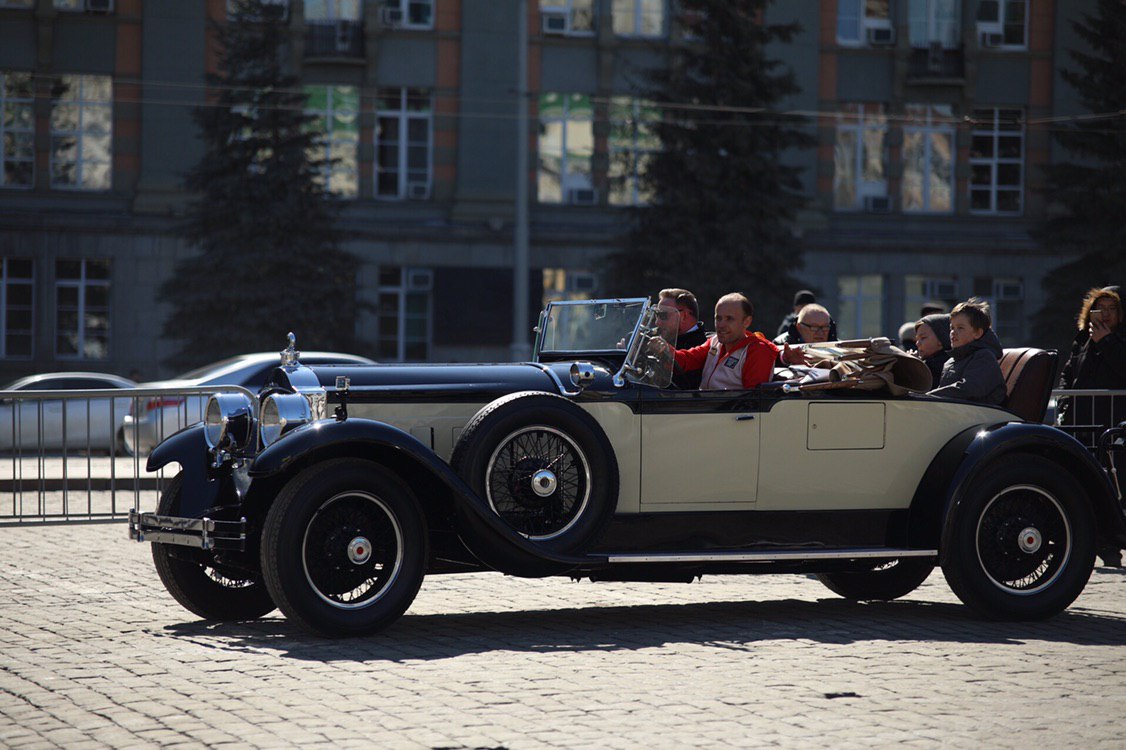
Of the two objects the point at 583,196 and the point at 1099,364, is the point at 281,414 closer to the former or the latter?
the point at 1099,364

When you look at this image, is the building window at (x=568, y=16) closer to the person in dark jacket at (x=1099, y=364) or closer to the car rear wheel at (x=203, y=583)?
the person in dark jacket at (x=1099, y=364)

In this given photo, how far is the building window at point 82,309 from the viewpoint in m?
36.8

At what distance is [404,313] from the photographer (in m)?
38.3

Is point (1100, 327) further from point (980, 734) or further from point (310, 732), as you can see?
point (310, 732)

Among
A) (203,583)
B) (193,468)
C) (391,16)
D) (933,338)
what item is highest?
(391,16)

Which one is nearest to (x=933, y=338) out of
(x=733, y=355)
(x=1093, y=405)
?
(x=1093, y=405)

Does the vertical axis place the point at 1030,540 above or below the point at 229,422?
below

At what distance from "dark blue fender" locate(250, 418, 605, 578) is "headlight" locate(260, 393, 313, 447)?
7.2 inches

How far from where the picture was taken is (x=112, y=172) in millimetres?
37125

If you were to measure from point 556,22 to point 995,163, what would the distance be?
1180 centimetres

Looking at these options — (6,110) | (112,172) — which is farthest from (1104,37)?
(6,110)

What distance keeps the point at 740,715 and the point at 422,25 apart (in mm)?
34150

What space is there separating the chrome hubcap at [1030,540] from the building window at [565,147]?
3108 centimetres

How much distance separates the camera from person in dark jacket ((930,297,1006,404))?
889 cm
